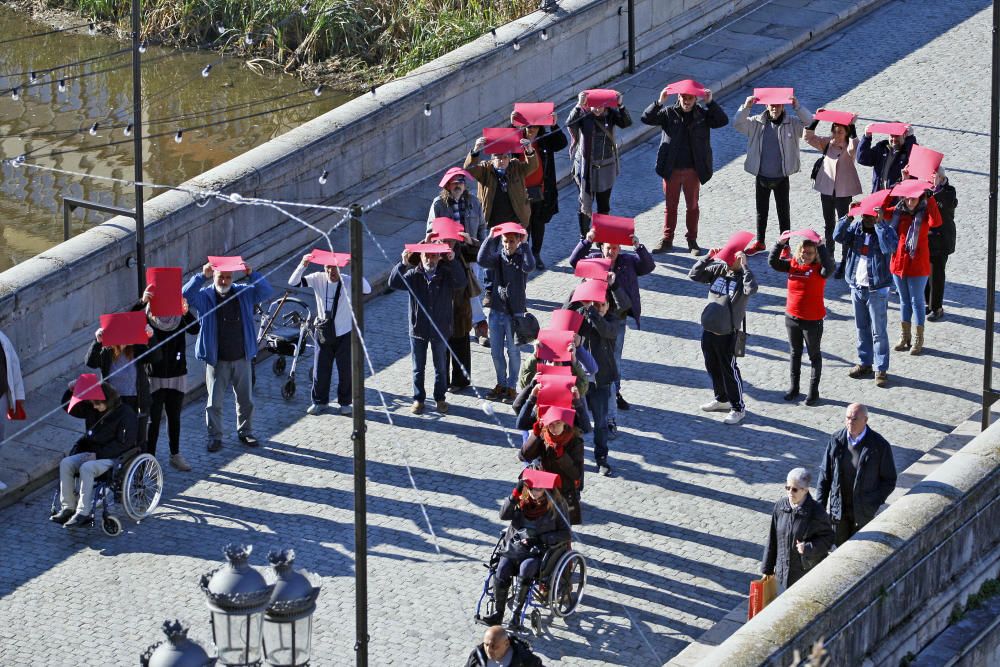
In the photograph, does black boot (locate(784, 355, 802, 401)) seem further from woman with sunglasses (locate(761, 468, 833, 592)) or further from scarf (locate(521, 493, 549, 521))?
scarf (locate(521, 493, 549, 521))

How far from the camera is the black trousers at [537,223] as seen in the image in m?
18.8

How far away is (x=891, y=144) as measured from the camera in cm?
1852

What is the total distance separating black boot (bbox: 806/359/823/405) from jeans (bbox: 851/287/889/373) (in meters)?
0.55

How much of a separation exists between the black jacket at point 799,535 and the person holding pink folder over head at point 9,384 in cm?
568

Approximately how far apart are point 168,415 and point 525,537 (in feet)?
11.4

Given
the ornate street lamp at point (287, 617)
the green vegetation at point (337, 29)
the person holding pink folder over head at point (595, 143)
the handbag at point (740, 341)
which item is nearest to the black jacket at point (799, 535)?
the handbag at point (740, 341)

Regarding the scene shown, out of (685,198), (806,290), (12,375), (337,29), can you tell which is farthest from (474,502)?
(337,29)

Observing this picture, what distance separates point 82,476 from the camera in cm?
1458

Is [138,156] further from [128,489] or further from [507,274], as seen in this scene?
[507,274]

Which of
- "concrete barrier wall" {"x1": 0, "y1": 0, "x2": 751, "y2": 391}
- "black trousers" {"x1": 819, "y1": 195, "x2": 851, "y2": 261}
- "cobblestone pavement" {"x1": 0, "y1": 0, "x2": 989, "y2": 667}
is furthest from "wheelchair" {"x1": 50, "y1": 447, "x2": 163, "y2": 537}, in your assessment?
"black trousers" {"x1": 819, "y1": 195, "x2": 851, "y2": 261}

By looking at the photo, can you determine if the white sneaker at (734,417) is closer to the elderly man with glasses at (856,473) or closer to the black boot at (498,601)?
the elderly man with glasses at (856,473)

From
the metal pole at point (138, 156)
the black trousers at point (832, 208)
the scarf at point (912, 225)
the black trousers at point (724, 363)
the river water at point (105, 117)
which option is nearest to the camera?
the metal pole at point (138, 156)

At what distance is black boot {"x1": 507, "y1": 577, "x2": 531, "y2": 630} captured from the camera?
44.1 feet

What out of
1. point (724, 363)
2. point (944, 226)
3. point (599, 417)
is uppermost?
point (944, 226)
